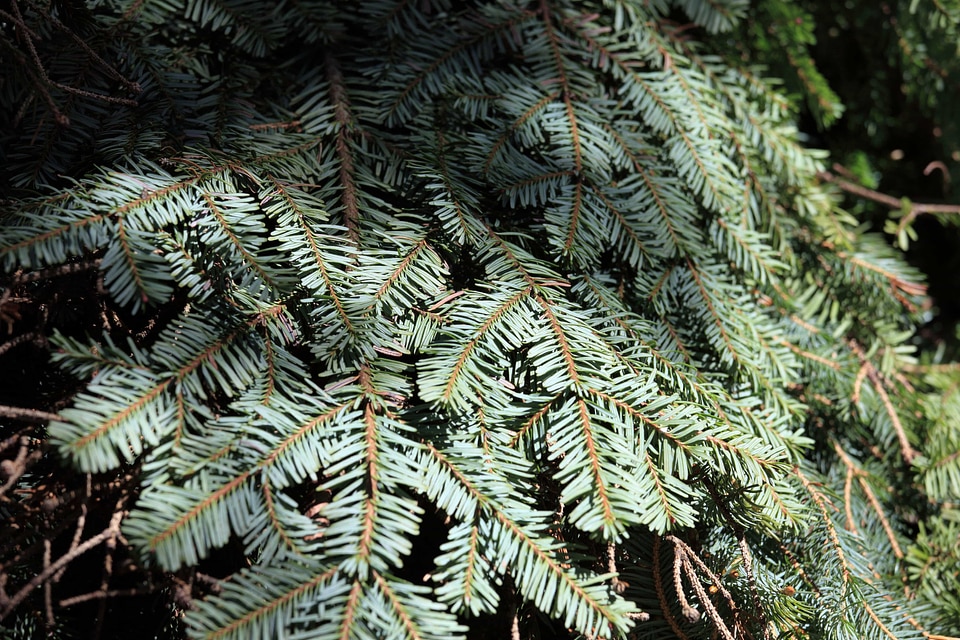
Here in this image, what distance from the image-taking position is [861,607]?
0.76 metres

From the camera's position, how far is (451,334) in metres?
0.68

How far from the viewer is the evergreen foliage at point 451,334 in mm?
585

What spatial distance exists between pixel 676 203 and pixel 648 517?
0.45 m

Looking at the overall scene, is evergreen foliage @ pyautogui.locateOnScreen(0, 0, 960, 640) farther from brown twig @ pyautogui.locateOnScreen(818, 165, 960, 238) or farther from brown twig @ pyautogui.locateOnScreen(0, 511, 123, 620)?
brown twig @ pyautogui.locateOnScreen(818, 165, 960, 238)

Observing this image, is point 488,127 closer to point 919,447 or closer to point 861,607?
point 861,607

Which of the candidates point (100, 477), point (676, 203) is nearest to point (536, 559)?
point (100, 477)

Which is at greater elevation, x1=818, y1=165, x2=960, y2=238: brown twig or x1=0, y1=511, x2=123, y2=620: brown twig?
x1=818, y1=165, x2=960, y2=238: brown twig

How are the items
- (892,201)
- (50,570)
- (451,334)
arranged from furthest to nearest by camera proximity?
(892,201) → (451,334) → (50,570)

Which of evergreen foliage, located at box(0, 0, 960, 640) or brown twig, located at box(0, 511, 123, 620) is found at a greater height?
evergreen foliage, located at box(0, 0, 960, 640)

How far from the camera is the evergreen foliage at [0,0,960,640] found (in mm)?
585

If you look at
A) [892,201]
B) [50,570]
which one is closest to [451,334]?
[50,570]

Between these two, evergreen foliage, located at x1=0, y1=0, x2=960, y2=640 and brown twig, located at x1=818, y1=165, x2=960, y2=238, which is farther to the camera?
brown twig, located at x1=818, y1=165, x2=960, y2=238

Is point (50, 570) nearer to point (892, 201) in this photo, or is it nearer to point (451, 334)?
point (451, 334)

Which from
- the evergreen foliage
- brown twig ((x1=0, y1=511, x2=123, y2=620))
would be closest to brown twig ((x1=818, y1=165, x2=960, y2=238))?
the evergreen foliage
